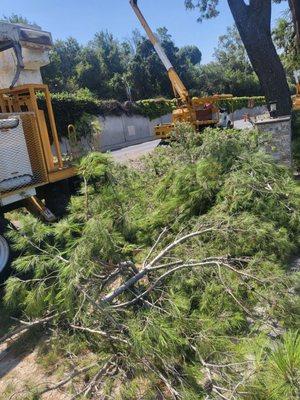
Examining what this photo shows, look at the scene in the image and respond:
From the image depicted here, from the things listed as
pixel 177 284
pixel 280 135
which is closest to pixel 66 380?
pixel 177 284

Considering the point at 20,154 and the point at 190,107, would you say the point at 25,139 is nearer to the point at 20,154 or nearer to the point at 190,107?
the point at 20,154

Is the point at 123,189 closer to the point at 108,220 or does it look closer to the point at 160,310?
the point at 108,220

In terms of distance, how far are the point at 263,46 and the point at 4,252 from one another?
24.7 ft

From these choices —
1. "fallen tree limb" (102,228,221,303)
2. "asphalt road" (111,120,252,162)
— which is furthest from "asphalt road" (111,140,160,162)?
"fallen tree limb" (102,228,221,303)

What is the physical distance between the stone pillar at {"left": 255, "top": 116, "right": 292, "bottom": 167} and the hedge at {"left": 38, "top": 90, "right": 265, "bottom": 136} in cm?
858

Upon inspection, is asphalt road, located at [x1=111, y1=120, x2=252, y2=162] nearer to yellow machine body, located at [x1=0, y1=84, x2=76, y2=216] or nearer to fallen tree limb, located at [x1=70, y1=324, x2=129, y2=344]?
yellow machine body, located at [x1=0, y1=84, x2=76, y2=216]

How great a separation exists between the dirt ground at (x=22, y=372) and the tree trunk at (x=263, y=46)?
7905 mm

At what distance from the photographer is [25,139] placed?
5.20m

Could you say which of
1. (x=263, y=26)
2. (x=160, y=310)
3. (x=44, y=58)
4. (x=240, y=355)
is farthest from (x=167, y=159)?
(x=263, y=26)

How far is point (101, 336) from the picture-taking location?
298cm

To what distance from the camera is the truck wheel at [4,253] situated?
4.81 metres

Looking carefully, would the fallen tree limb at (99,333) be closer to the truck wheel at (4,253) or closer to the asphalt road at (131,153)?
the truck wheel at (4,253)

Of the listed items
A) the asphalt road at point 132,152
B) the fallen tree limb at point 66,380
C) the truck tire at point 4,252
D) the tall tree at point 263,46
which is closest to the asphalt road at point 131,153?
the asphalt road at point 132,152

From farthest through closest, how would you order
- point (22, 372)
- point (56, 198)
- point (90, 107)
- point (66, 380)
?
point (90, 107) → point (56, 198) → point (22, 372) → point (66, 380)
